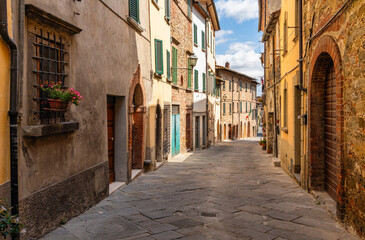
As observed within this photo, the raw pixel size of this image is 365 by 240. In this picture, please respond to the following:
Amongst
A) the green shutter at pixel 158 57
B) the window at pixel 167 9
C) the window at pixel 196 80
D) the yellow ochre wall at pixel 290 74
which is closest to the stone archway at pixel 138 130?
the green shutter at pixel 158 57

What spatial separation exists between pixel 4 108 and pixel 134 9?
19.3 ft

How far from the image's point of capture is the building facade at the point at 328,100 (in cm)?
443

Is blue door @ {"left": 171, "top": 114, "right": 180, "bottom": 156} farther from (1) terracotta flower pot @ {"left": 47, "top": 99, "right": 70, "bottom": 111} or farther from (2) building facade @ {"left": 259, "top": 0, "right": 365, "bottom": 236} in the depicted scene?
(1) terracotta flower pot @ {"left": 47, "top": 99, "right": 70, "bottom": 111}

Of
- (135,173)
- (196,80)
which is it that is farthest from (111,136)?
(196,80)

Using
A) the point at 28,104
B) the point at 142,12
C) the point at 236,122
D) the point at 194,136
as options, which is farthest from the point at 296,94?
the point at 236,122

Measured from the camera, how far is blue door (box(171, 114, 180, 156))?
14748 millimetres

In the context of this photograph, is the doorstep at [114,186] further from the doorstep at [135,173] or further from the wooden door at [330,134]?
the wooden door at [330,134]

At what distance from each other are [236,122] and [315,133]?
31.7 meters

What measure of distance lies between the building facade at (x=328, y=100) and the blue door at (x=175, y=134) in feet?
16.5

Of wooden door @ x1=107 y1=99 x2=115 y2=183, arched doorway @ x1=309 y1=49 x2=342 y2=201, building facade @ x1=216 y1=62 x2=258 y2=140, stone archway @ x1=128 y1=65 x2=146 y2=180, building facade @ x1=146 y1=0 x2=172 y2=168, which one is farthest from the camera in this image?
building facade @ x1=216 y1=62 x2=258 y2=140

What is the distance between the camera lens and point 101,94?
22.0ft

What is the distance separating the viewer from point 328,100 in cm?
677

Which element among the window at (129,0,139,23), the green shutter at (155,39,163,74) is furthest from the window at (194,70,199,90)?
the window at (129,0,139,23)

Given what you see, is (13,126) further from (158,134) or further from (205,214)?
(158,134)
